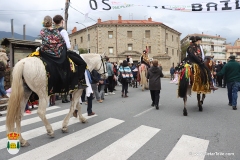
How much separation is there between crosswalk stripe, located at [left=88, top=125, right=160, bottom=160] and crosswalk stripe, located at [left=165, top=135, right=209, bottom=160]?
69cm

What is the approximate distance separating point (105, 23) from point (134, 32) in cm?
666

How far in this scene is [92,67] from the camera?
6.43 metres

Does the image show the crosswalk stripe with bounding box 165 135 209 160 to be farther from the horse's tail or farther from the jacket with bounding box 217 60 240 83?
the jacket with bounding box 217 60 240 83

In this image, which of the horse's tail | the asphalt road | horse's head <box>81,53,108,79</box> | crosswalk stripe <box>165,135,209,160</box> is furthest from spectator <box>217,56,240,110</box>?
the horse's tail

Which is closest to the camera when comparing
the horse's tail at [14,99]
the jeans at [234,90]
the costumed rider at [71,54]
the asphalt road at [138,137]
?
the asphalt road at [138,137]

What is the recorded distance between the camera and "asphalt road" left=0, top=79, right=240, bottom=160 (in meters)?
3.96

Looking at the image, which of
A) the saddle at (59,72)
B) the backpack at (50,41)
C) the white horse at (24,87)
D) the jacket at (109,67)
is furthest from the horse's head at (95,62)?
the jacket at (109,67)

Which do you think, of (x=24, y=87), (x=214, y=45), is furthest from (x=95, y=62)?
(x=214, y=45)

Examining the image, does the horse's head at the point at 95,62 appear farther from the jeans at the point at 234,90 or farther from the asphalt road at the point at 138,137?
the jeans at the point at 234,90

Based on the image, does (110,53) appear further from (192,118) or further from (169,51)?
(192,118)

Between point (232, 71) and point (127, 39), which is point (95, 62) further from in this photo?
point (127, 39)

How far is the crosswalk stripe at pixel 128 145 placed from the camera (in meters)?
3.91

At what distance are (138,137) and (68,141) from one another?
1573 millimetres

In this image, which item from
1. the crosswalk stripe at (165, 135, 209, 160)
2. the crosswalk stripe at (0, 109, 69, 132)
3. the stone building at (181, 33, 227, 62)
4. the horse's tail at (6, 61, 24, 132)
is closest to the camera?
the crosswalk stripe at (165, 135, 209, 160)
